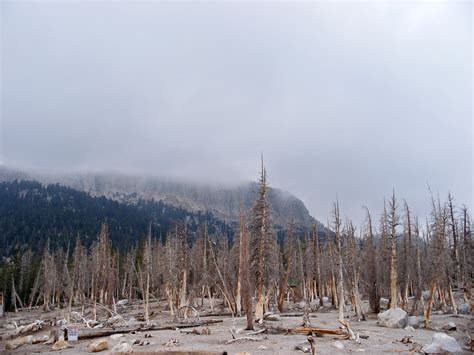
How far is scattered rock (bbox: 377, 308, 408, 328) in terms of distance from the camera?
26828mm

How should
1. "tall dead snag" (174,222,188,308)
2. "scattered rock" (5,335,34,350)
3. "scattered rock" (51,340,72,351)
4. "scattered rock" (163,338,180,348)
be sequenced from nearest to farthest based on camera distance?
1. "scattered rock" (163,338,180,348)
2. "scattered rock" (51,340,72,351)
3. "scattered rock" (5,335,34,350)
4. "tall dead snag" (174,222,188,308)

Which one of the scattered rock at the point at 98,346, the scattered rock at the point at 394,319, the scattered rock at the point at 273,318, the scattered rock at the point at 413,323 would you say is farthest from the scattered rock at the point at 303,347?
the scattered rock at the point at 273,318

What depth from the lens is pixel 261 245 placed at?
2981 centimetres

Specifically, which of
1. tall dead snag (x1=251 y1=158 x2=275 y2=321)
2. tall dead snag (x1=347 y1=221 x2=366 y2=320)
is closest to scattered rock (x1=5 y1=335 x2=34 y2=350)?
tall dead snag (x1=251 y1=158 x2=275 y2=321)

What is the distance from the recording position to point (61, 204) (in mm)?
167625

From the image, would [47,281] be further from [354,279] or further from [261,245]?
[354,279]

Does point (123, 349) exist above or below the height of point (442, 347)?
below

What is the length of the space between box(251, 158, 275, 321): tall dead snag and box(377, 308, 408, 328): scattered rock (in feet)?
27.6

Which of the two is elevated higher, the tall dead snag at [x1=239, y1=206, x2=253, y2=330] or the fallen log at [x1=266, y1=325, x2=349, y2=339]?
the tall dead snag at [x1=239, y1=206, x2=253, y2=330]

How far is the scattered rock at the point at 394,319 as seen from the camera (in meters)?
26.8

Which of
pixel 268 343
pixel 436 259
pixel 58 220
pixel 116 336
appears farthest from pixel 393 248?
pixel 58 220

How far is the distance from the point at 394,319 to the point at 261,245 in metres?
10.2

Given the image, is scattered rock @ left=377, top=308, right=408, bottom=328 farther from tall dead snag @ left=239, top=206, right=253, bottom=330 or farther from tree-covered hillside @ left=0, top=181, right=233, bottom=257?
tree-covered hillside @ left=0, top=181, right=233, bottom=257

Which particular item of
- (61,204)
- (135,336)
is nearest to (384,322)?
(135,336)
